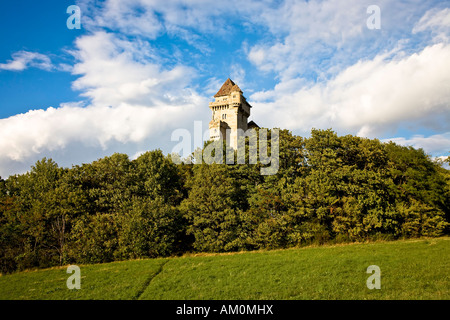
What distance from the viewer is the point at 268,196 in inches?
1125

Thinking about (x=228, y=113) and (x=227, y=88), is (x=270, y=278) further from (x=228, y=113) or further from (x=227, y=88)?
(x=227, y=88)

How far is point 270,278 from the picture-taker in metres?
14.7

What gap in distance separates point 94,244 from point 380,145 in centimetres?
3242

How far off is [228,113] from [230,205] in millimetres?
36972

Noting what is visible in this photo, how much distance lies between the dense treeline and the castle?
29.2 metres

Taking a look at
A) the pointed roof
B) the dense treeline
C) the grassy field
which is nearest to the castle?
the pointed roof

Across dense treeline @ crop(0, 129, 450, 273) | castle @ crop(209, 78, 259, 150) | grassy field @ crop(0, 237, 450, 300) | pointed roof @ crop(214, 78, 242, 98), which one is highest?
pointed roof @ crop(214, 78, 242, 98)

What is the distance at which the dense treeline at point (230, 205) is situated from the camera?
26766 mm

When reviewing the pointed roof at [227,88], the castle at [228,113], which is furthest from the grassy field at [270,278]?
the pointed roof at [227,88]

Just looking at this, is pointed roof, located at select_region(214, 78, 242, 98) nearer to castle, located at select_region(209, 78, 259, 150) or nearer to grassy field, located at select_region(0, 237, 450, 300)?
castle, located at select_region(209, 78, 259, 150)

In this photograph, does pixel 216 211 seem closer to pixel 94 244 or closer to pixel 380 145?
pixel 94 244

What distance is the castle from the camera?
59.9m

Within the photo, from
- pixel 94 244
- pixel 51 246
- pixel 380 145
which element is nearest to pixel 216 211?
pixel 94 244
